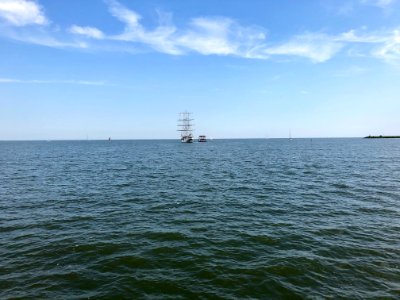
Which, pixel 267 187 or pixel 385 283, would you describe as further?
pixel 267 187

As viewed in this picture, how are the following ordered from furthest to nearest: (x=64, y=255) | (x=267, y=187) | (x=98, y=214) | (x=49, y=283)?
(x=267, y=187)
(x=98, y=214)
(x=64, y=255)
(x=49, y=283)

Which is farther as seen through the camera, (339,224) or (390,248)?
(339,224)

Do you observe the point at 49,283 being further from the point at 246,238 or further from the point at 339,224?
the point at 339,224

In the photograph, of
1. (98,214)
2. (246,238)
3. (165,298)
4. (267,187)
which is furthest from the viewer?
(267,187)

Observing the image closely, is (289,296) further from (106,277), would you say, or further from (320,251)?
(106,277)

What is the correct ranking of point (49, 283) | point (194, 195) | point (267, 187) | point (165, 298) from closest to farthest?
1. point (165, 298)
2. point (49, 283)
3. point (194, 195)
4. point (267, 187)

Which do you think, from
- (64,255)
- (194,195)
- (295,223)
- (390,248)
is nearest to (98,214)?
(64,255)

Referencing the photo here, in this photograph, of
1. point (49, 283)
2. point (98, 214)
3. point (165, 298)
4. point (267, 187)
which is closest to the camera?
point (165, 298)

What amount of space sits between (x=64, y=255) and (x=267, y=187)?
923 inches

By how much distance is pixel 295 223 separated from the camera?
18.9 meters

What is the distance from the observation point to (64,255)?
14.1 metres

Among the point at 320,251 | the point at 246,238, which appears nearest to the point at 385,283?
the point at 320,251

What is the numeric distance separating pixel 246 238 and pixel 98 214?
11922 millimetres

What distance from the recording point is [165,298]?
10320mm
